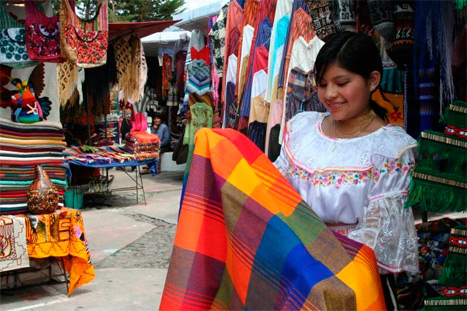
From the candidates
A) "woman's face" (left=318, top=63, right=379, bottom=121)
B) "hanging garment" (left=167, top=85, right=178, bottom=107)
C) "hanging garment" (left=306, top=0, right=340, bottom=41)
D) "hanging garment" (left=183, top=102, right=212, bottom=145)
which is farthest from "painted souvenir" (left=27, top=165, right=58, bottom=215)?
"hanging garment" (left=167, top=85, right=178, bottom=107)

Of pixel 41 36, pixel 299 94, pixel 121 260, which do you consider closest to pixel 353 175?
pixel 299 94

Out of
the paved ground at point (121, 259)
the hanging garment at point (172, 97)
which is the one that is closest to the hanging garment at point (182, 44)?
the hanging garment at point (172, 97)

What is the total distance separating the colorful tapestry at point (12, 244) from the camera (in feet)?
14.1

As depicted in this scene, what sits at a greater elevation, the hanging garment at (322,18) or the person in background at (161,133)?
the hanging garment at (322,18)

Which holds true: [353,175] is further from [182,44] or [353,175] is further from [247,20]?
[182,44]

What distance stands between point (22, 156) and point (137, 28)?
3.32m

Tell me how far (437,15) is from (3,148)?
346 centimetres

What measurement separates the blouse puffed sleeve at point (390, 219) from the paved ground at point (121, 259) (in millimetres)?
2947

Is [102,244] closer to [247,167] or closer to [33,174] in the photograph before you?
[33,174]

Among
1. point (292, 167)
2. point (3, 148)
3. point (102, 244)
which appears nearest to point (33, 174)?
point (3, 148)

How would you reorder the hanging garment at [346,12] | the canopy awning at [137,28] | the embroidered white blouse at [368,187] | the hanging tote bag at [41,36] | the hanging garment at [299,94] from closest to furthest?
1. the embroidered white blouse at [368,187]
2. the hanging garment at [346,12]
3. the hanging garment at [299,94]
4. the hanging tote bag at [41,36]
5. the canopy awning at [137,28]

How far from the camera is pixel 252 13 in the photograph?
4973mm

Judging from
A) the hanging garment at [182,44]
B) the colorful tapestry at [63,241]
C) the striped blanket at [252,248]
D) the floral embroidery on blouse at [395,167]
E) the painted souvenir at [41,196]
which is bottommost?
the colorful tapestry at [63,241]

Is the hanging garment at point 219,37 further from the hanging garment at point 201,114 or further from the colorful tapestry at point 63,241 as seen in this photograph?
the colorful tapestry at point 63,241
